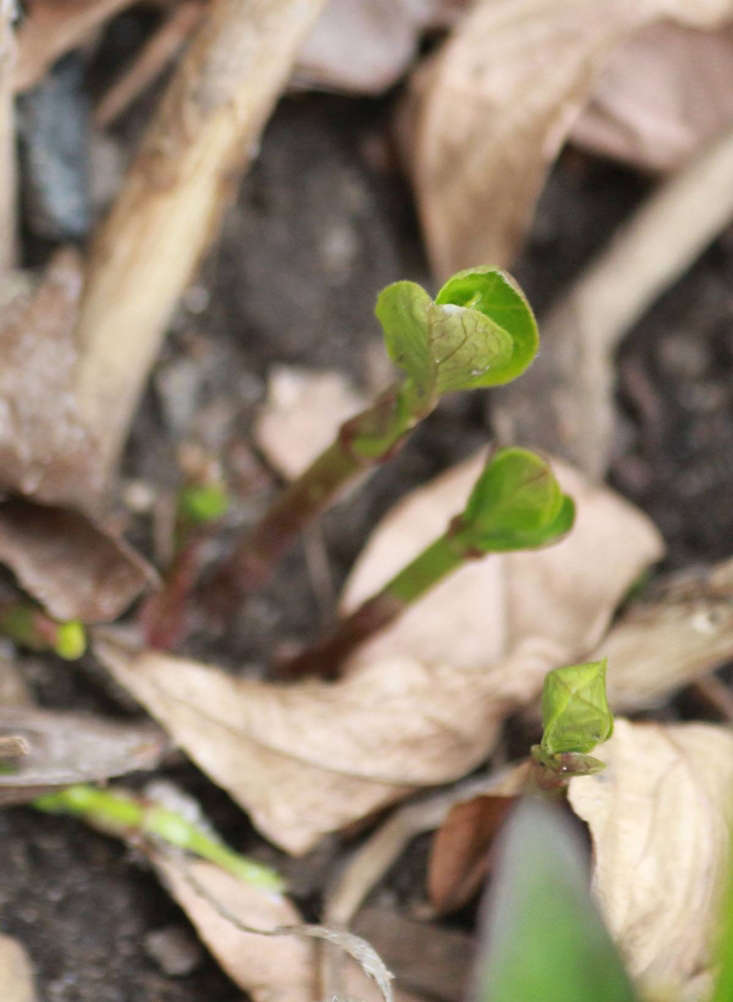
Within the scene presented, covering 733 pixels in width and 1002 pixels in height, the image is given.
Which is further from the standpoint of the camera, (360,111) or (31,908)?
(360,111)

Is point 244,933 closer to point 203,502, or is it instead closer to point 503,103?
point 203,502

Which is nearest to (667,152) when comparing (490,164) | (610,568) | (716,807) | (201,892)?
(490,164)

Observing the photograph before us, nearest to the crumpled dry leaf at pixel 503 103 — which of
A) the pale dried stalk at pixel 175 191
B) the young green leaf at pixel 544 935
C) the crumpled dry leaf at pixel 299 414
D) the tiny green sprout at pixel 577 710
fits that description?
the crumpled dry leaf at pixel 299 414

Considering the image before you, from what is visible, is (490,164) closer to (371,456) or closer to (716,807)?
(371,456)

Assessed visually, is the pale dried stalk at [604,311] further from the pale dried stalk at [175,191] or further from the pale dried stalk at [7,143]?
the pale dried stalk at [7,143]

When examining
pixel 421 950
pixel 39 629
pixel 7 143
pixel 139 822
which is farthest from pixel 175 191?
pixel 421 950
